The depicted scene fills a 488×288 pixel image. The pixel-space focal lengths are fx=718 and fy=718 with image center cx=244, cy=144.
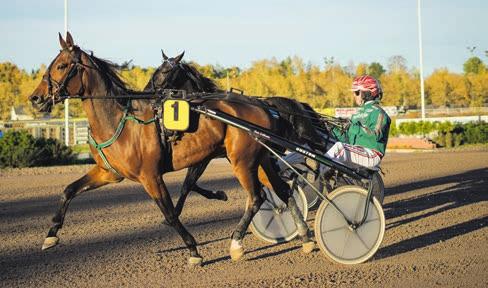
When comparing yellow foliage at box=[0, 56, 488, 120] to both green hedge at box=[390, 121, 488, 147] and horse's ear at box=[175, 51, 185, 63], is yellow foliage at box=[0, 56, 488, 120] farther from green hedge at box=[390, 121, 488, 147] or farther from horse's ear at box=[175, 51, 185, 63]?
horse's ear at box=[175, 51, 185, 63]

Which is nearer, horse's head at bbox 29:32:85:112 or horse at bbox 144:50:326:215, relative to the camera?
horse's head at bbox 29:32:85:112

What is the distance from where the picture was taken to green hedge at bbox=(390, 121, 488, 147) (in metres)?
31.1

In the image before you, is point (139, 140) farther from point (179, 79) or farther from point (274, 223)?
point (179, 79)

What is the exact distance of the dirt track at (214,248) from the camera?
20.1ft

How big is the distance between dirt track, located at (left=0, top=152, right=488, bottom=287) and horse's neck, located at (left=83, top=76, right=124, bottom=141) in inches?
50.2

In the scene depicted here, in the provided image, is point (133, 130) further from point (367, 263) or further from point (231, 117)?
point (367, 263)

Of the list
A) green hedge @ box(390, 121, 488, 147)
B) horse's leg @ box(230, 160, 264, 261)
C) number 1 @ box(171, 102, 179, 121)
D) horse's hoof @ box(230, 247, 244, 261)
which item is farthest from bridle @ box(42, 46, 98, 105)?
green hedge @ box(390, 121, 488, 147)

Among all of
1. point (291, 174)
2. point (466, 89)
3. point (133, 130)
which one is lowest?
point (291, 174)

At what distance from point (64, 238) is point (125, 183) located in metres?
7.44

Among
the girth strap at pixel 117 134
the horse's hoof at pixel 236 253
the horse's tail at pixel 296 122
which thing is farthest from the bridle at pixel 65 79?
the horse's tail at pixel 296 122

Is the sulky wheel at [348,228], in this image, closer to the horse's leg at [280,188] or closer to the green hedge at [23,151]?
the horse's leg at [280,188]

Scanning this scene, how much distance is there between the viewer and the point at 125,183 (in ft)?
52.3

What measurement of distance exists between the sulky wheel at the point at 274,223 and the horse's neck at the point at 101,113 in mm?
1927

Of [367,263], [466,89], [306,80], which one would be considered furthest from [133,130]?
[466,89]
